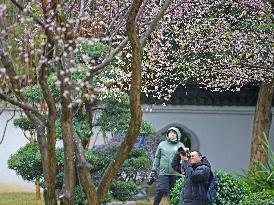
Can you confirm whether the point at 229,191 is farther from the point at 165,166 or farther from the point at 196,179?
the point at 165,166

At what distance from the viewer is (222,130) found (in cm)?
1694

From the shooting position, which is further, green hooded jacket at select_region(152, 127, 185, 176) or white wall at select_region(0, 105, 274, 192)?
white wall at select_region(0, 105, 274, 192)

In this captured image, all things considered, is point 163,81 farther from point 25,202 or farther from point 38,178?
point 38,178

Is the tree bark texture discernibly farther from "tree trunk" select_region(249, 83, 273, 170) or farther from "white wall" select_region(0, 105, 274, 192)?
"white wall" select_region(0, 105, 274, 192)

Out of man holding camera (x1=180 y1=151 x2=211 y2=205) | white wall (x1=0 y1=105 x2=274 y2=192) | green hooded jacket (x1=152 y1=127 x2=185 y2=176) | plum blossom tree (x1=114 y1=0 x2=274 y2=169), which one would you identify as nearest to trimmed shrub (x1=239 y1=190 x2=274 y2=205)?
man holding camera (x1=180 y1=151 x2=211 y2=205)

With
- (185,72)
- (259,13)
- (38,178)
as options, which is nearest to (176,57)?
(185,72)

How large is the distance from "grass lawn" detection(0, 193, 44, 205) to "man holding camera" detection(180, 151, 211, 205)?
21.4 feet

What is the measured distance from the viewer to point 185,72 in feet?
47.3

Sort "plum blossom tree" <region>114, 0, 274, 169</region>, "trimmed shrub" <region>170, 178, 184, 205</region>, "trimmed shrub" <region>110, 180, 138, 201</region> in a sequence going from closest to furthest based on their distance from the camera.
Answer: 1. "trimmed shrub" <region>170, 178, 184, 205</region>
2. "trimmed shrub" <region>110, 180, 138, 201</region>
3. "plum blossom tree" <region>114, 0, 274, 169</region>

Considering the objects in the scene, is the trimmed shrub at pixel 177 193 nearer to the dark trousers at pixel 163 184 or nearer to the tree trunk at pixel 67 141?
the dark trousers at pixel 163 184

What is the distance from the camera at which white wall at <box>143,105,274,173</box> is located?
661 inches

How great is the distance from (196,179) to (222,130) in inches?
347

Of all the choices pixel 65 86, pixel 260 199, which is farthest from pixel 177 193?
pixel 65 86

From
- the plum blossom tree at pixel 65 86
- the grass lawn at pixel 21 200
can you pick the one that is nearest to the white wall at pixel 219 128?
the grass lawn at pixel 21 200
